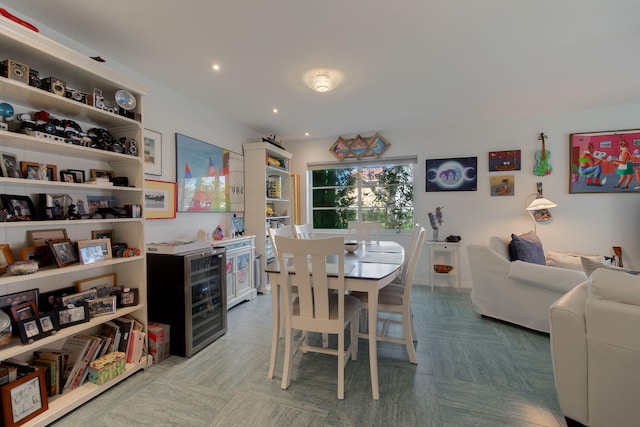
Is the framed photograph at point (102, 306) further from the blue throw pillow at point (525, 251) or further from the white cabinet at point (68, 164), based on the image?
the blue throw pillow at point (525, 251)

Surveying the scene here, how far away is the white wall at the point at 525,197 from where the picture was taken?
3.72 metres

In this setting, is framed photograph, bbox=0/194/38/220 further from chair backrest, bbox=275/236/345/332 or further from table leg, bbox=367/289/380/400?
table leg, bbox=367/289/380/400

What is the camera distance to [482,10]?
180cm

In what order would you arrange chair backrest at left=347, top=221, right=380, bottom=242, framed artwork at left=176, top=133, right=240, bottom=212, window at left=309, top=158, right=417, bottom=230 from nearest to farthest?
framed artwork at left=176, top=133, right=240, bottom=212, chair backrest at left=347, top=221, right=380, bottom=242, window at left=309, top=158, right=417, bottom=230

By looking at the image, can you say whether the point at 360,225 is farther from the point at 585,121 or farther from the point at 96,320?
the point at 585,121

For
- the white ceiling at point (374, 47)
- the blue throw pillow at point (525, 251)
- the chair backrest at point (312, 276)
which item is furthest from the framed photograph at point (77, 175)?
the blue throw pillow at point (525, 251)

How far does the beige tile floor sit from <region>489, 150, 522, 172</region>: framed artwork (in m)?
2.44

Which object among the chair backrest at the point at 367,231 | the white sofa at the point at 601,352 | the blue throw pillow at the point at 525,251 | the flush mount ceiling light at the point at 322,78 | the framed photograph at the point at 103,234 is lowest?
the white sofa at the point at 601,352

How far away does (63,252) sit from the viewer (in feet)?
6.02

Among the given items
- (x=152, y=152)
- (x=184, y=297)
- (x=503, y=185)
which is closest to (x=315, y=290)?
(x=184, y=297)

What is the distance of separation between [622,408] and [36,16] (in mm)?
4049

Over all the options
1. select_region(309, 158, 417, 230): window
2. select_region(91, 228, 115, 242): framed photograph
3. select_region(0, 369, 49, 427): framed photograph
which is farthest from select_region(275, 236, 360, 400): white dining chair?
select_region(309, 158, 417, 230): window

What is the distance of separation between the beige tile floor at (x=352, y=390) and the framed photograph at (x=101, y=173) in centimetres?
153

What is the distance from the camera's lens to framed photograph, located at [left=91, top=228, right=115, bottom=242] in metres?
2.14
